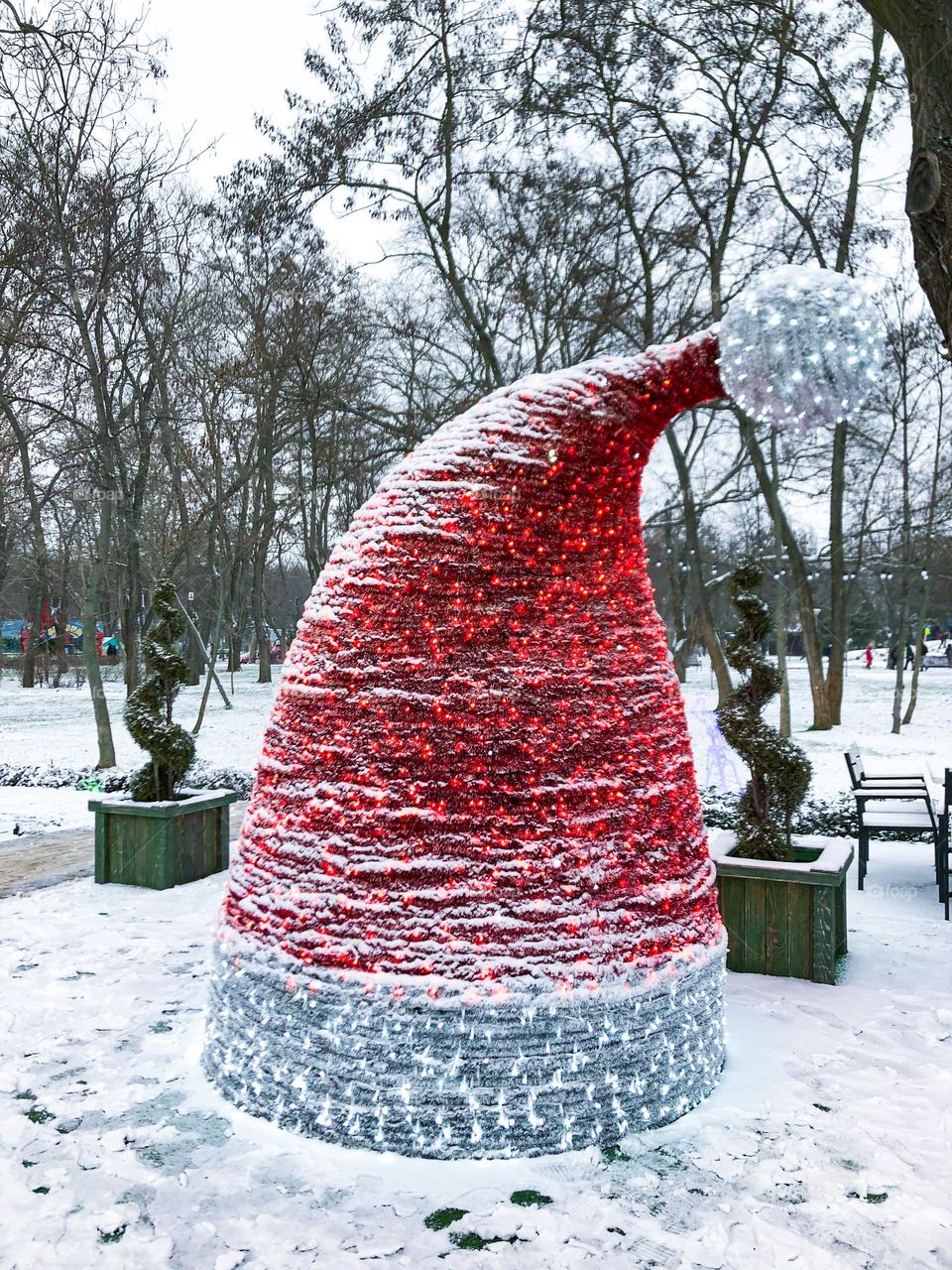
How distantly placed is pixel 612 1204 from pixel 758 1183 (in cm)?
55

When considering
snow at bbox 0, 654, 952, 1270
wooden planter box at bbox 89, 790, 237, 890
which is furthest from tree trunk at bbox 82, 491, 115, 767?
snow at bbox 0, 654, 952, 1270

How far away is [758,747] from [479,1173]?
325 cm

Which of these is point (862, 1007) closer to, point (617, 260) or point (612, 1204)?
point (612, 1204)

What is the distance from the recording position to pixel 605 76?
12.5m

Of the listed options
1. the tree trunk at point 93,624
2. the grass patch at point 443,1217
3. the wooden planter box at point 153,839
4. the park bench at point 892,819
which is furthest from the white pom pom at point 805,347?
the tree trunk at point 93,624

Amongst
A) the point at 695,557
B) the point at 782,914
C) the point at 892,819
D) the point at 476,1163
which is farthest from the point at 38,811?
the point at 695,557

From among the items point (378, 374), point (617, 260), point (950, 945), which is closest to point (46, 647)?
point (378, 374)

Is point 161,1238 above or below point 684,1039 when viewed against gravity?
below

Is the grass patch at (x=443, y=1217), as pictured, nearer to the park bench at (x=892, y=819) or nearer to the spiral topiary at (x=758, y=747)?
the spiral topiary at (x=758, y=747)

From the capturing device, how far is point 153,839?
292 inches

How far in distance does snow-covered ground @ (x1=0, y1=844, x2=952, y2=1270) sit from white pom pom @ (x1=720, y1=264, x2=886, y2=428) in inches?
108

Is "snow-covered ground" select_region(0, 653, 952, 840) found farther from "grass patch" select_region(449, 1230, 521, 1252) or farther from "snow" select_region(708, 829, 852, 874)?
"grass patch" select_region(449, 1230, 521, 1252)

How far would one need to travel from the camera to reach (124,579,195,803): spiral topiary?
7.68 meters

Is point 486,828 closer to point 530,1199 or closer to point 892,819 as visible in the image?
point 530,1199
